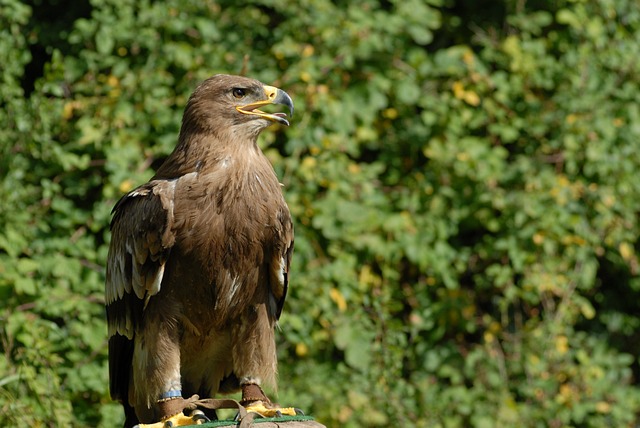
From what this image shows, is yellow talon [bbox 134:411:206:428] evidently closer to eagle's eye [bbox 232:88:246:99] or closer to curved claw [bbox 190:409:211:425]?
curved claw [bbox 190:409:211:425]

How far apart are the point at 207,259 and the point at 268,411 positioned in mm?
559

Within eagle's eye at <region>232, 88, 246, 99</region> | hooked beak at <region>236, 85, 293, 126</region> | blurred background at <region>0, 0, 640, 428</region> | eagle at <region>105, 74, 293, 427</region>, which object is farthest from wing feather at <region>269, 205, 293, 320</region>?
blurred background at <region>0, 0, 640, 428</region>

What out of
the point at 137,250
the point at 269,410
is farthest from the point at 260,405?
the point at 137,250

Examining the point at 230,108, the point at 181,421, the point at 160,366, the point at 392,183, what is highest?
the point at 230,108

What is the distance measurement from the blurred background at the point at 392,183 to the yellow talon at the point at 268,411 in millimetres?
1443

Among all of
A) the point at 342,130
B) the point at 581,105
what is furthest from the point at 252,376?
the point at 581,105

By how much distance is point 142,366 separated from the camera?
11.8 feet

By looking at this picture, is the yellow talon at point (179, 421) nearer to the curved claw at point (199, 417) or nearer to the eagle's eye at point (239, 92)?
the curved claw at point (199, 417)

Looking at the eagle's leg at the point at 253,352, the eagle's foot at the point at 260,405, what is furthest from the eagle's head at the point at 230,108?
the eagle's foot at the point at 260,405

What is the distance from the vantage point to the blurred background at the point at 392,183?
5.16 metres

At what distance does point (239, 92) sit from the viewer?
361 cm

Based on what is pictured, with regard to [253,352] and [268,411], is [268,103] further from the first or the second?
[268,411]

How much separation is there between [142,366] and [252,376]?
0.40 m

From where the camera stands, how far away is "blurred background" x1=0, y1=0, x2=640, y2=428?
5164 mm
